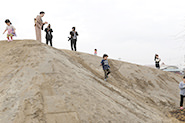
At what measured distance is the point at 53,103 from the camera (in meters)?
4.36

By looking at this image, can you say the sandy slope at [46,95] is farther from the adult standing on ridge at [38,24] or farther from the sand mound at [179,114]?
the sand mound at [179,114]

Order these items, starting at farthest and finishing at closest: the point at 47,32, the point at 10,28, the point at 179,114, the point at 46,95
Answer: the point at 47,32 < the point at 10,28 < the point at 179,114 < the point at 46,95

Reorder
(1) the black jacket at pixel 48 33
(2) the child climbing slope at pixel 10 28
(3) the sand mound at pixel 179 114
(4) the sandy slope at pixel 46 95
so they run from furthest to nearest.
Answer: (1) the black jacket at pixel 48 33, (2) the child climbing slope at pixel 10 28, (3) the sand mound at pixel 179 114, (4) the sandy slope at pixel 46 95

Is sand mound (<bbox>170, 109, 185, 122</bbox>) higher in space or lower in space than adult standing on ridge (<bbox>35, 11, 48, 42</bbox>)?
lower

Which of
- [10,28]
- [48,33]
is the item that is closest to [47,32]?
[48,33]

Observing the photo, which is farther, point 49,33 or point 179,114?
point 49,33

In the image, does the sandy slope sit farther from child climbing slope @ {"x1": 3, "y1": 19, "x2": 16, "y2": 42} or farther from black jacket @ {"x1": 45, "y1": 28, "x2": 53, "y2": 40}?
black jacket @ {"x1": 45, "y1": 28, "x2": 53, "y2": 40}

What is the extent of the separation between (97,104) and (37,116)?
66.1 inches

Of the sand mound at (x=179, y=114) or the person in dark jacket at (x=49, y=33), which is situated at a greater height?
the person in dark jacket at (x=49, y=33)

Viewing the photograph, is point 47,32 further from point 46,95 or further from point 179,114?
point 179,114

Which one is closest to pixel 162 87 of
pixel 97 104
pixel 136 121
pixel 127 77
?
pixel 127 77

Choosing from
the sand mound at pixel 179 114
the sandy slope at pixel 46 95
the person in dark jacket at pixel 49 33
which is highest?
the person in dark jacket at pixel 49 33

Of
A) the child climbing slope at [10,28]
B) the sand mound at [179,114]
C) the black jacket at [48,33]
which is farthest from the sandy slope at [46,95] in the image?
the black jacket at [48,33]

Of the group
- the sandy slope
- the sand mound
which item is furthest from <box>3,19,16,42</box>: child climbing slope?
the sand mound
